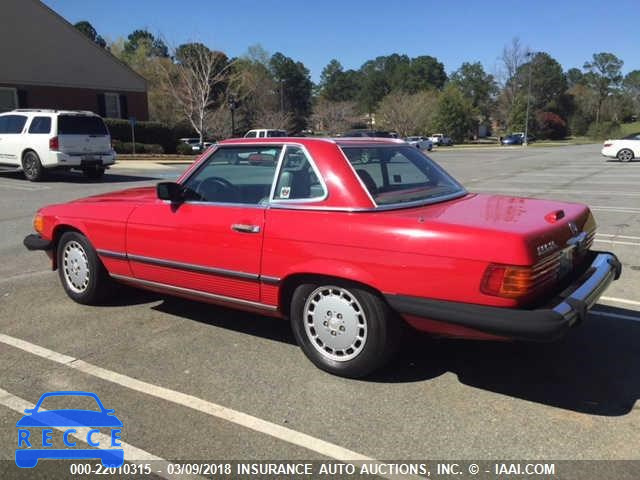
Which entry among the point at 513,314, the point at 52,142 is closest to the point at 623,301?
the point at 513,314

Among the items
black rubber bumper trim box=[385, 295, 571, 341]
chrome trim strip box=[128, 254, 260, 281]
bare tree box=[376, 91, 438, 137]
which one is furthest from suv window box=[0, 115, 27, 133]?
bare tree box=[376, 91, 438, 137]

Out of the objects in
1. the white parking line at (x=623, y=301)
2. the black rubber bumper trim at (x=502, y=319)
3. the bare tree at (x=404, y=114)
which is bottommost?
the white parking line at (x=623, y=301)

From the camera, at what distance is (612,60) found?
385ft

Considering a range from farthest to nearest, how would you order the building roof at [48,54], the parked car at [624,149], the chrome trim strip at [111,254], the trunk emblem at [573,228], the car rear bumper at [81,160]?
the building roof at [48,54]
the parked car at [624,149]
the car rear bumper at [81,160]
the chrome trim strip at [111,254]
the trunk emblem at [573,228]

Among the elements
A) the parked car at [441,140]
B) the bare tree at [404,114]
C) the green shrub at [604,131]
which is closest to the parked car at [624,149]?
the parked car at [441,140]

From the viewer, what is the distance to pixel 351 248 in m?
3.41

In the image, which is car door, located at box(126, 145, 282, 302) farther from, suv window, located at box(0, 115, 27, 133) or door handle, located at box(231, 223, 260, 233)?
suv window, located at box(0, 115, 27, 133)

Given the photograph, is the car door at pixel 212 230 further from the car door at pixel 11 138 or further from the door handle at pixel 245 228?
the car door at pixel 11 138

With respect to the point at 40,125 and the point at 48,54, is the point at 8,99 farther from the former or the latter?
the point at 40,125

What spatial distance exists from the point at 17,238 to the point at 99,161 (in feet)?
28.0

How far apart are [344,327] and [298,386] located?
0.48 meters

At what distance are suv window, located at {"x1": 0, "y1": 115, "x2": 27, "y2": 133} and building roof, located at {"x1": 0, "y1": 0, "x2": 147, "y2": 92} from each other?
50.2 ft

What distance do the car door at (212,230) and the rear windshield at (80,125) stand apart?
1250 cm

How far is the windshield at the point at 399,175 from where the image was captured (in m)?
3.82
